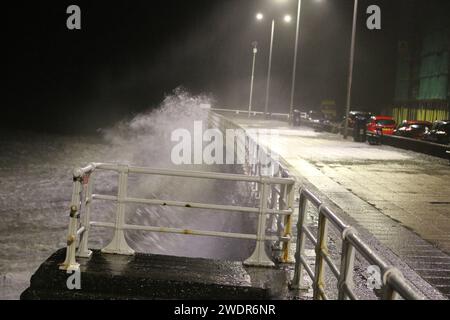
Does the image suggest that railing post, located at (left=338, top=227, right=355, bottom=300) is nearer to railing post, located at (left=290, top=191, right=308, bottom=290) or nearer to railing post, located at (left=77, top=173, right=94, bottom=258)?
railing post, located at (left=290, top=191, right=308, bottom=290)

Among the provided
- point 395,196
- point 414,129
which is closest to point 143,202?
point 395,196

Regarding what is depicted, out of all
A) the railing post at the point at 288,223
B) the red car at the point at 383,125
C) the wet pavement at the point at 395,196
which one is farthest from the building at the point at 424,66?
the railing post at the point at 288,223

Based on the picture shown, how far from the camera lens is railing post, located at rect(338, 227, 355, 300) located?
4691 mm

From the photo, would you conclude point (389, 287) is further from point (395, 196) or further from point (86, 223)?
point (395, 196)

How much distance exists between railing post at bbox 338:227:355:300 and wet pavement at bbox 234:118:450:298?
82.3 inches

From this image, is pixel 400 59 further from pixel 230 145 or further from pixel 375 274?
pixel 375 274

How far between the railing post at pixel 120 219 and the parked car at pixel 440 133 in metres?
28.2

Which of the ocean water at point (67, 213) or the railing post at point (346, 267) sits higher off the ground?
the railing post at point (346, 267)

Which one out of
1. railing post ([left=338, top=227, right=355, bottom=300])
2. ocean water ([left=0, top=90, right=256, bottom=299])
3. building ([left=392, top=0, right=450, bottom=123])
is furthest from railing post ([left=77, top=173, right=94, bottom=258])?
building ([left=392, top=0, right=450, bottom=123])

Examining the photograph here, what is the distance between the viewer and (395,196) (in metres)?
13.0

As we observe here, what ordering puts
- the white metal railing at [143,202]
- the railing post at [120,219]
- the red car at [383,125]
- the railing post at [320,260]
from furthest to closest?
the red car at [383,125] → the railing post at [120,219] → the white metal railing at [143,202] → the railing post at [320,260]

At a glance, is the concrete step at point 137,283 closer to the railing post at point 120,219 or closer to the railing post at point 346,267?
the railing post at point 120,219

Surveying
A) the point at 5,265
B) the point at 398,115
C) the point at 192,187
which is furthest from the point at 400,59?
the point at 5,265

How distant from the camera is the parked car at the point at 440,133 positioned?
3266cm
